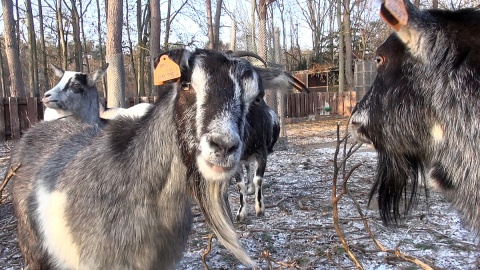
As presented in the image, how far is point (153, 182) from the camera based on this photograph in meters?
2.17

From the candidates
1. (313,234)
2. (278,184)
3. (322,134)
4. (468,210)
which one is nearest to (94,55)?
(322,134)

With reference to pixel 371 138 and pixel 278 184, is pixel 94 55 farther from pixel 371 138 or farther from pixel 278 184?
pixel 371 138

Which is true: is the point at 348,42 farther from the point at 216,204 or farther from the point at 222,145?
the point at 222,145

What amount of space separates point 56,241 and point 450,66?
7.27 ft

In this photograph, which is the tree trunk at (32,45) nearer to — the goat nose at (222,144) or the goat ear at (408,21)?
the goat nose at (222,144)

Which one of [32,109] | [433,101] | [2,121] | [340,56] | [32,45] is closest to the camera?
[433,101]

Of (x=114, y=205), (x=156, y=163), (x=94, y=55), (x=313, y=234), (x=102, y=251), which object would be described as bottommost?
(x=313, y=234)

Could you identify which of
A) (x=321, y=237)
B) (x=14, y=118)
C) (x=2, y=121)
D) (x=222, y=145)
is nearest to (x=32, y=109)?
(x=14, y=118)

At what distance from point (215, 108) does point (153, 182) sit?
0.57 meters

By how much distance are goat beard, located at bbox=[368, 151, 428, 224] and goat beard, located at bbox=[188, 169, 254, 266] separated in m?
0.86

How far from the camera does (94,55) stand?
3106 cm

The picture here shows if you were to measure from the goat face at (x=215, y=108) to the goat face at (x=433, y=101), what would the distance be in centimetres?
63

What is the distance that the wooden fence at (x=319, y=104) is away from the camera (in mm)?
22312

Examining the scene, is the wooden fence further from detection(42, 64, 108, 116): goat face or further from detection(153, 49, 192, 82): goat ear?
detection(153, 49, 192, 82): goat ear
